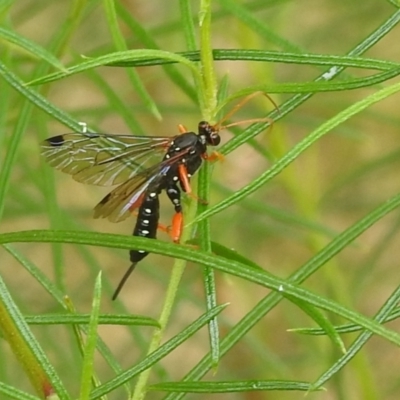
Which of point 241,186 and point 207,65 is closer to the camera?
point 207,65

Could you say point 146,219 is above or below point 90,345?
above

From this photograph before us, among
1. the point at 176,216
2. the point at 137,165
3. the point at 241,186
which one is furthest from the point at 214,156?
the point at 241,186

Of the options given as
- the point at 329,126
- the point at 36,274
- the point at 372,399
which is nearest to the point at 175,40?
the point at 372,399

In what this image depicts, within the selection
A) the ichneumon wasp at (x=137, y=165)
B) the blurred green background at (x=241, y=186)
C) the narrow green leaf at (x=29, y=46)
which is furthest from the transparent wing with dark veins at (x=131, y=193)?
the narrow green leaf at (x=29, y=46)

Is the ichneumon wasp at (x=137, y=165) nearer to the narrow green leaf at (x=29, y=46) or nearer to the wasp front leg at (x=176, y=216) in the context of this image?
the wasp front leg at (x=176, y=216)

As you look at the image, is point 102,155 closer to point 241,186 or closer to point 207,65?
point 207,65

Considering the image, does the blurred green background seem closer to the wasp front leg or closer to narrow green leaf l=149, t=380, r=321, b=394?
the wasp front leg
